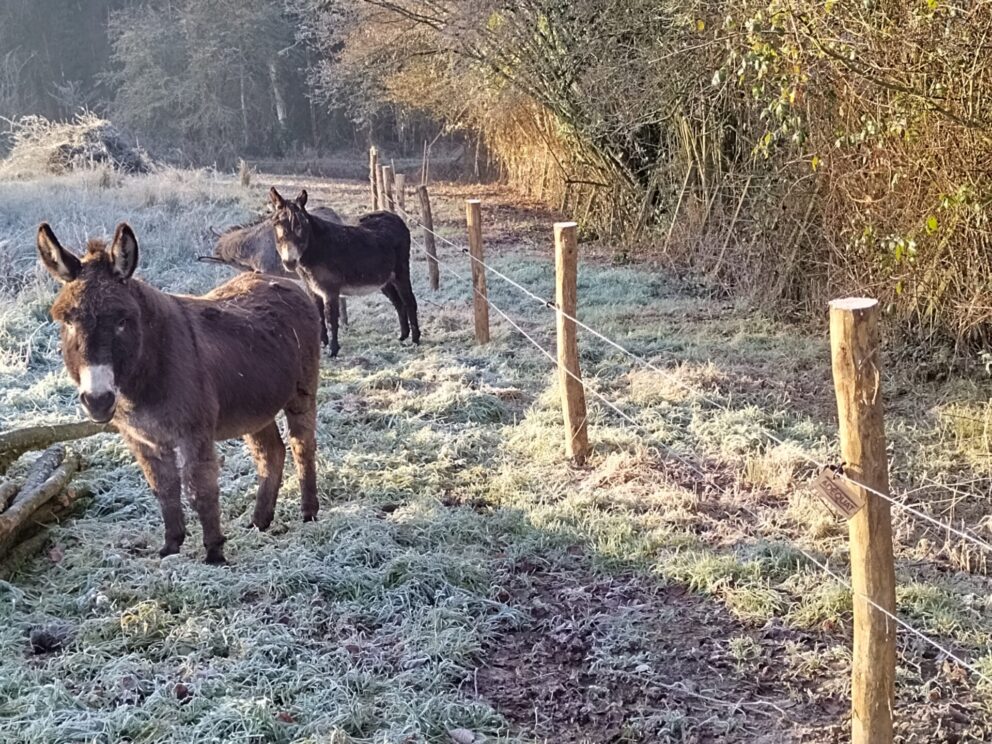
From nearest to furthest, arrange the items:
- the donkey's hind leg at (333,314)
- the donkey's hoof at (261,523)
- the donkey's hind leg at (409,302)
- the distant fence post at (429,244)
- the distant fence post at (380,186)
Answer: the donkey's hoof at (261,523), the donkey's hind leg at (333,314), the donkey's hind leg at (409,302), the distant fence post at (429,244), the distant fence post at (380,186)

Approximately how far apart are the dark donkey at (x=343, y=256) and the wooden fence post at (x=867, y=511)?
6.51 metres

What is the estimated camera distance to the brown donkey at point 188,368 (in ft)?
11.9

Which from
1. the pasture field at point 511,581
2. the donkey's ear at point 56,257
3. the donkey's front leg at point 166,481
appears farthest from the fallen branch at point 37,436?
the donkey's ear at point 56,257

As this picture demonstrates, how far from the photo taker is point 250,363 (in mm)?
4418

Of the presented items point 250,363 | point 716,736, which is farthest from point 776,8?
point 716,736

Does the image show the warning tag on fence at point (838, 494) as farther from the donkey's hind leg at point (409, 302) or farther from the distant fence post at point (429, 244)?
the distant fence post at point (429, 244)

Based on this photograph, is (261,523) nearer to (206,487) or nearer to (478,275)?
(206,487)

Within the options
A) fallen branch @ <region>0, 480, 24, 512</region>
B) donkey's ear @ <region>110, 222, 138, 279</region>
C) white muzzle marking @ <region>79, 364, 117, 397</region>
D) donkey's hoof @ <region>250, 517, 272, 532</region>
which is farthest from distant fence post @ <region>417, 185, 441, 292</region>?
white muzzle marking @ <region>79, 364, 117, 397</region>

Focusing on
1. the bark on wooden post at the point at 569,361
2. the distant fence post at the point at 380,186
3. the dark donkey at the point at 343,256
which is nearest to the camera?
the bark on wooden post at the point at 569,361

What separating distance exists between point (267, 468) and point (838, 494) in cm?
331

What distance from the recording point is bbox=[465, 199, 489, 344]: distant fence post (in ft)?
27.4

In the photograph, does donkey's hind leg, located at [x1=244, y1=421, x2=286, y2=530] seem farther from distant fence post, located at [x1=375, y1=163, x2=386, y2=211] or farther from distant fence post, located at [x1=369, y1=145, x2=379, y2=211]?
distant fence post, located at [x1=369, y1=145, x2=379, y2=211]

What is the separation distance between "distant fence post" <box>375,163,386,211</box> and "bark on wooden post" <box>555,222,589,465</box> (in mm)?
9526

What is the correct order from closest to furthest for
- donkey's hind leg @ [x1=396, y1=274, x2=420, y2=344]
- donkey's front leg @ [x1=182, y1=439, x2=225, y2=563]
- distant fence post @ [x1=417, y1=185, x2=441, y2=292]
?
donkey's front leg @ [x1=182, y1=439, x2=225, y2=563] → donkey's hind leg @ [x1=396, y1=274, x2=420, y2=344] → distant fence post @ [x1=417, y1=185, x2=441, y2=292]
